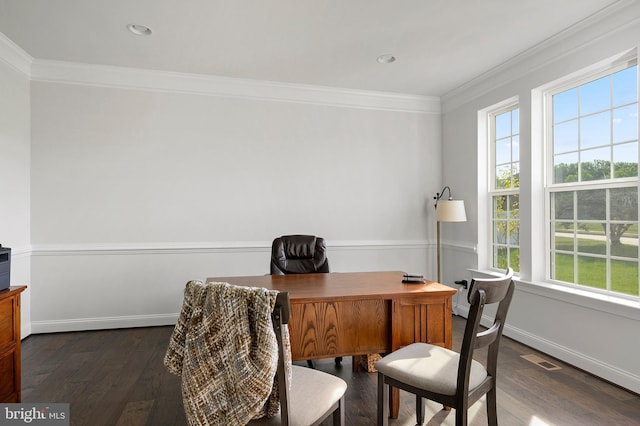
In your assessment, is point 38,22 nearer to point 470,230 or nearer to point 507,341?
point 470,230

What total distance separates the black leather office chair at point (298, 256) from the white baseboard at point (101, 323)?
159 centimetres

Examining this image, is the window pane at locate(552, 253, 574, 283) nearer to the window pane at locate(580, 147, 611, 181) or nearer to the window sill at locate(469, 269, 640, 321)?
the window sill at locate(469, 269, 640, 321)

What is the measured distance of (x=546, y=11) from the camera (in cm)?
271

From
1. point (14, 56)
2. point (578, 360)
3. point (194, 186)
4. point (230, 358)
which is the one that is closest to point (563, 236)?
point (578, 360)

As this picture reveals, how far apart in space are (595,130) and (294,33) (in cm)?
254

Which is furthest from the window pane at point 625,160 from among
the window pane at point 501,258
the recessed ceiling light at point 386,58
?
the recessed ceiling light at point 386,58

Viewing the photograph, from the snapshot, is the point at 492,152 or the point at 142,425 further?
the point at 492,152

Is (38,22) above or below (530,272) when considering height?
above

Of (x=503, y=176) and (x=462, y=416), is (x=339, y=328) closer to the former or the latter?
(x=462, y=416)

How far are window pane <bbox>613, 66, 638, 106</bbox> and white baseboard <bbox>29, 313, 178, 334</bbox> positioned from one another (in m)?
4.40

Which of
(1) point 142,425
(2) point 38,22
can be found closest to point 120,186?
(2) point 38,22

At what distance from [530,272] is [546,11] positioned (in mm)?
2165

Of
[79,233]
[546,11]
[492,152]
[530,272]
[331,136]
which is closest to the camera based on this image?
[546,11]

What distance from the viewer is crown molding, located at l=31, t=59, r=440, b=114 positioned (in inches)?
145
